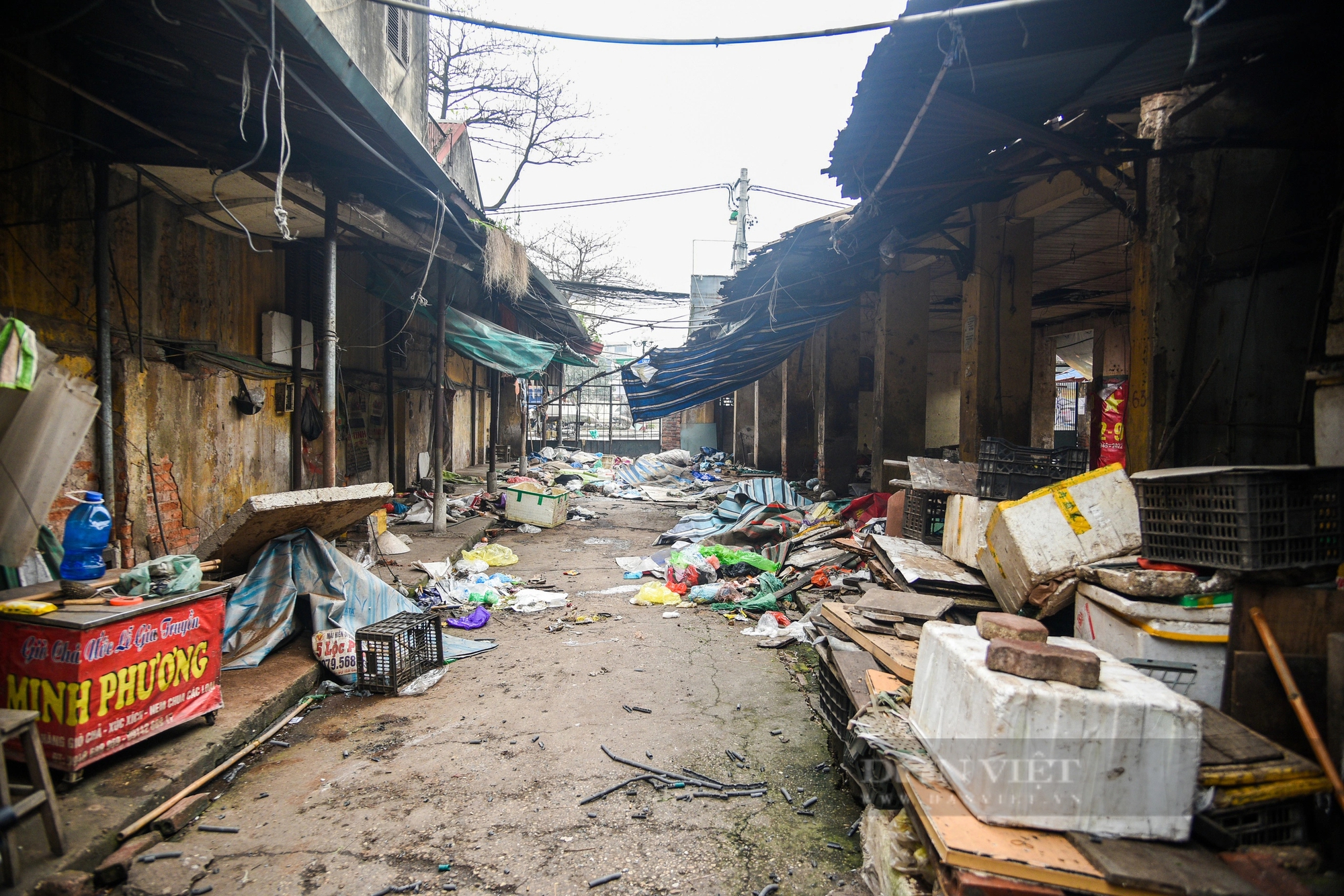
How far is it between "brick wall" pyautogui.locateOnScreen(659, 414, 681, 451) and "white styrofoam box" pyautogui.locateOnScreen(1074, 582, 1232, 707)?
2056 centimetres

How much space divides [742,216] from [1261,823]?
18.1m

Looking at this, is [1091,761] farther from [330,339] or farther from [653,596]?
[330,339]

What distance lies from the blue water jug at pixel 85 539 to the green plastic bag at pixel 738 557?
17.8ft

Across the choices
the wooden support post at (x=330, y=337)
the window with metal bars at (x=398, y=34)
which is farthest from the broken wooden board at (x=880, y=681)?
the window with metal bars at (x=398, y=34)

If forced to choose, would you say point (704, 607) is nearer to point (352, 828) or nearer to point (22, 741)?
point (352, 828)

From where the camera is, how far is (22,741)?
7.57 ft

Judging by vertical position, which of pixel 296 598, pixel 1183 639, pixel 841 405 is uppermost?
pixel 841 405

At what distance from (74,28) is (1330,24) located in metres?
6.21

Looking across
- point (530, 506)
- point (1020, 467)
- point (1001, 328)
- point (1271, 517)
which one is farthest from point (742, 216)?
point (1271, 517)

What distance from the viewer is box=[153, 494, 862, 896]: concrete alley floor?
2.50m

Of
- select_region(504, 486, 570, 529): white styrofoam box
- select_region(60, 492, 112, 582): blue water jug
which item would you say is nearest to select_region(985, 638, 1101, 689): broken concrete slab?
select_region(60, 492, 112, 582): blue water jug

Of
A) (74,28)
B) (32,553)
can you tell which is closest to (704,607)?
(32,553)

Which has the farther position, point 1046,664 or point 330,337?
point 330,337

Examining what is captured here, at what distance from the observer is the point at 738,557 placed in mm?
7340
